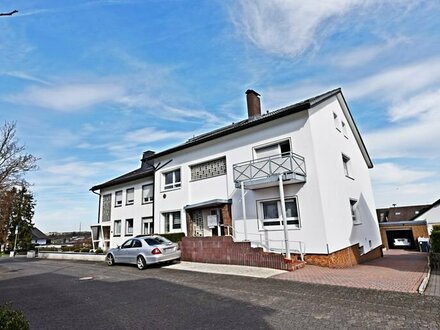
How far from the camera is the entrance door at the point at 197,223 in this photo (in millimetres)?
16812

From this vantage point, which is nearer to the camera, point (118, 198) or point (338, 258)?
point (338, 258)

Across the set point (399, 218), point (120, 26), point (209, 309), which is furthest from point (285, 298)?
point (399, 218)

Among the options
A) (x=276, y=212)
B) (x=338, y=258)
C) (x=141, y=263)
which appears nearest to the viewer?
(x=338, y=258)

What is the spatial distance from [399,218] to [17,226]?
60790mm

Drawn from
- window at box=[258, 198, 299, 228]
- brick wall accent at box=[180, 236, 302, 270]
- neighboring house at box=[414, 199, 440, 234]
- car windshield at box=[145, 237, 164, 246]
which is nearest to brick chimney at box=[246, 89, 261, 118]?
window at box=[258, 198, 299, 228]

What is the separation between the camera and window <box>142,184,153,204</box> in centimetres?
2123

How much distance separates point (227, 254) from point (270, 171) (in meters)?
4.42

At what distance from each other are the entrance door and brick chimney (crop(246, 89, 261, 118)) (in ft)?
25.3

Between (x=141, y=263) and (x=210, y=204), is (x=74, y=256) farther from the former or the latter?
(x=210, y=204)

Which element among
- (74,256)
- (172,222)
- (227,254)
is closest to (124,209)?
(74,256)

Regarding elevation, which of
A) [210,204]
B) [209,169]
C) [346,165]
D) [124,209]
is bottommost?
[210,204]

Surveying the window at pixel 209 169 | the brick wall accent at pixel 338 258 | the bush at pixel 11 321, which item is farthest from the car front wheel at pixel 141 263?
the bush at pixel 11 321

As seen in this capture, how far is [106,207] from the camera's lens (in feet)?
83.6

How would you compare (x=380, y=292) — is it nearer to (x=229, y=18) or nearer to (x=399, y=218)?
(x=229, y=18)
